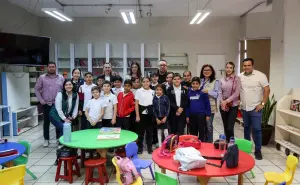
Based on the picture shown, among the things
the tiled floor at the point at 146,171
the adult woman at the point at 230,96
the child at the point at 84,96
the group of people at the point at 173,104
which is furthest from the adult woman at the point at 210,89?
the child at the point at 84,96

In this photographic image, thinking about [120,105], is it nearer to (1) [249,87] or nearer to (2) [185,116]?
(2) [185,116]

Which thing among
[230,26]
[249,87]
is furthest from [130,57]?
[249,87]

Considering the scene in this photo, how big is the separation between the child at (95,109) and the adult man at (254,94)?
2454 mm

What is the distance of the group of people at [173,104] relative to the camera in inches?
171

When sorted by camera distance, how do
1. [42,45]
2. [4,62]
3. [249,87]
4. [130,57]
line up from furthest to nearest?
[130,57]
[42,45]
[4,62]
[249,87]

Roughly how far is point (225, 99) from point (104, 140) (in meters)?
2.25

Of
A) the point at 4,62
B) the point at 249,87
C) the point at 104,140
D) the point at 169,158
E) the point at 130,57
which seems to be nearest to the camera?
the point at 169,158

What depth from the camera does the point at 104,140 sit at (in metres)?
3.52

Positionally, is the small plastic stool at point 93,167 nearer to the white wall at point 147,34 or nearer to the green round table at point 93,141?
the green round table at point 93,141

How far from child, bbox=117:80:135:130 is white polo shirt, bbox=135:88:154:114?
0.53ft

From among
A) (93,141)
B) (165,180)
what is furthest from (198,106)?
(165,180)

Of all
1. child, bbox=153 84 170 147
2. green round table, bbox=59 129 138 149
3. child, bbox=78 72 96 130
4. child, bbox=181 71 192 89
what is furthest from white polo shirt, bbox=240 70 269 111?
child, bbox=78 72 96 130

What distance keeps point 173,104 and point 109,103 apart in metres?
1.12

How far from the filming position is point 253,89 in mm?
4344
